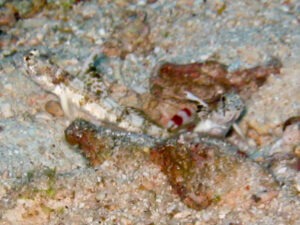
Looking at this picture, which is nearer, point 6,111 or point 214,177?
point 214,177

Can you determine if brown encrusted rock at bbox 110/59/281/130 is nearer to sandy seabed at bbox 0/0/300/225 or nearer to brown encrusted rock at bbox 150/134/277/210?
sandy seabed at bbox 0/0/300/225

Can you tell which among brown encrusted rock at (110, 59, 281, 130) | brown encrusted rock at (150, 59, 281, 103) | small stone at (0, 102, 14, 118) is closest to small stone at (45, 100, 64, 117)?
small stone at (0, 102, 14, 118)

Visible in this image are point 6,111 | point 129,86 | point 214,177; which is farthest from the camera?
point 129,86

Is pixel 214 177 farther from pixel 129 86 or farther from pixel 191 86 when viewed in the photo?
pixel 129 86

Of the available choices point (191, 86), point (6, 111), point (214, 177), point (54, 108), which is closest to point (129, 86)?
point (191, 86)

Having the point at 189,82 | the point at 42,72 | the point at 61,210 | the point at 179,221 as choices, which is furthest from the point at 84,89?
the point at 179,221

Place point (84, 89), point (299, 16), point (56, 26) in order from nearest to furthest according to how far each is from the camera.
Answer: point (84, 89)
point (299, 16)
point (56, 26)

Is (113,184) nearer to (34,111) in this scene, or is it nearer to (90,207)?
(90,207)
